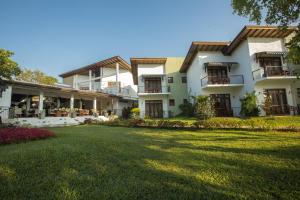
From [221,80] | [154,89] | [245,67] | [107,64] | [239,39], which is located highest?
[107,64]

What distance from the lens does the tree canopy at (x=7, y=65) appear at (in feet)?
48.8

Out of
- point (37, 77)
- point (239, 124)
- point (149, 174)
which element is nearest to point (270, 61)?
point (239, 124)

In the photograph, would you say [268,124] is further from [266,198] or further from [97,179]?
[97,179]

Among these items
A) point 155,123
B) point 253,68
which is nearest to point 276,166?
point 155,123

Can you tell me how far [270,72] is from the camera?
51.2ft

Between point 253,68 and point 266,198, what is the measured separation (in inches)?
617

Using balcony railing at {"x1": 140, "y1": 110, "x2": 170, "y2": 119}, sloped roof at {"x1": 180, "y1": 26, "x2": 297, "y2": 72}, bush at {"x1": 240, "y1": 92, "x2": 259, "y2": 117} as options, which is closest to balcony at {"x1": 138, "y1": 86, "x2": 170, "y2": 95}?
balcony railing at {"x1": 140, "y1": 110, "x2": 170, "y2": 119}

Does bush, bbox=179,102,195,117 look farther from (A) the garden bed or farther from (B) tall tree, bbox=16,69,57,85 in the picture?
(B) tall tree, bbox=16,69,57,85

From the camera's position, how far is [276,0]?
19.8ft

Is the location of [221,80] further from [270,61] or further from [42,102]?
[42,102]

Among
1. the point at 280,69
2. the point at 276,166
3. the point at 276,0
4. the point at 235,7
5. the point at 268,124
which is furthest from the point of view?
the point at 280,69

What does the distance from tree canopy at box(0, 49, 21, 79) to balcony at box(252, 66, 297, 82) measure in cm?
2372

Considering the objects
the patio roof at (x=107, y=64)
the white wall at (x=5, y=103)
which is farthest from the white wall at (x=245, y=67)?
the white wall at (x=5, y=103)

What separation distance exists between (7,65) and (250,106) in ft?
76.4
